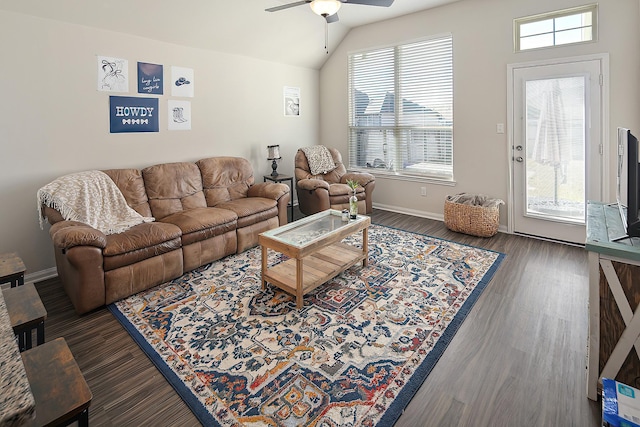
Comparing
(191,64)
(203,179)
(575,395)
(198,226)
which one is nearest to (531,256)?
(575,395)

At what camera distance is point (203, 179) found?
14.5 feet

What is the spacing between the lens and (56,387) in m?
1.21

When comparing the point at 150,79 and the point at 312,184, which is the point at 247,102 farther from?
the point at 312,184

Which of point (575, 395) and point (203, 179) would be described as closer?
point (575, 395)

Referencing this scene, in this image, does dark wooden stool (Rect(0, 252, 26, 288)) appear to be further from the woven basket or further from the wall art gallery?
the woven basket

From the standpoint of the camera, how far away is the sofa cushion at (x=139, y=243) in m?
2.86

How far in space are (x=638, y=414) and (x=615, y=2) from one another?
13.3 ft

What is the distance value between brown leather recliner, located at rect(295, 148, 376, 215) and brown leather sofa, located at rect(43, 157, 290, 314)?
615 millimetres

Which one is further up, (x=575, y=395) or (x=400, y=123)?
(x=400, y=123)

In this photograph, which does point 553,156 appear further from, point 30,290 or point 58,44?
point 58,44

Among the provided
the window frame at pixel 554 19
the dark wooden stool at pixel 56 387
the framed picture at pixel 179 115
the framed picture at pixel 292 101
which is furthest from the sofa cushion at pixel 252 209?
the window frame at pixel 554 19

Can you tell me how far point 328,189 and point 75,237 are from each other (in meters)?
3.20

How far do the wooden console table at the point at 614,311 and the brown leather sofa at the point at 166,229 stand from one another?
3131 millimetres

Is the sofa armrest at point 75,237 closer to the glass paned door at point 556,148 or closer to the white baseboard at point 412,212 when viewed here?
the white baseboard at point 412,212
